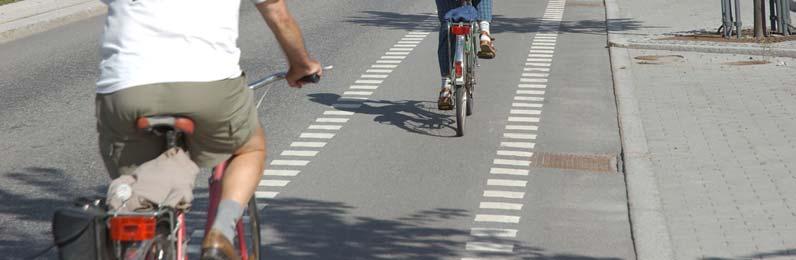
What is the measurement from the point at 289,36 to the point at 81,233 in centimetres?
106

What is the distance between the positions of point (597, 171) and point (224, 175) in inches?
211

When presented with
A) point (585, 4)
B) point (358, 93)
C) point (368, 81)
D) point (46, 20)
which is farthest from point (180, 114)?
point (585, 4)

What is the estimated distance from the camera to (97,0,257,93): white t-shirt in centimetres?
432

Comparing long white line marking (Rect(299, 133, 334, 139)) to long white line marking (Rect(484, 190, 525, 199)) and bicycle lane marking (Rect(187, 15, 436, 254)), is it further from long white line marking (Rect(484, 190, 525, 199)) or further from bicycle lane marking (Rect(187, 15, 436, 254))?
long white line marking (Rect(484, 190, 525, 199))

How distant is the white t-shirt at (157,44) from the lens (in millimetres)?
4320

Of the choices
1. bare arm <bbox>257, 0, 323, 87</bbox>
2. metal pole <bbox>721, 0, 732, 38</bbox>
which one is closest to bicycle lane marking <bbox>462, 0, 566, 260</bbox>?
metal pole <bbox>721, 0, 732, 38</bbox>

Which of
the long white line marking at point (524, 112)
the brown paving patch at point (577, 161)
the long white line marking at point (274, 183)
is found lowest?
the long white line marking at point (524, 112)

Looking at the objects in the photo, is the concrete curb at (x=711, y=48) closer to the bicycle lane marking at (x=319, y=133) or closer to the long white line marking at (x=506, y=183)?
the bicycle lane marking at (x=319, y=133)

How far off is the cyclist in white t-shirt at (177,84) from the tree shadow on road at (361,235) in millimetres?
2760

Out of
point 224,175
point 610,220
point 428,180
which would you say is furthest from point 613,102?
point 224,175

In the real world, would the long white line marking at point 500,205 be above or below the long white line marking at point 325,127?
above

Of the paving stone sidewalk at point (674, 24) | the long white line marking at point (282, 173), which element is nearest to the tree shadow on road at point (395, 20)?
the paving stone sidewalk at point (674, 24)

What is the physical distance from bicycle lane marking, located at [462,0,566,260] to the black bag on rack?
3.36 meters

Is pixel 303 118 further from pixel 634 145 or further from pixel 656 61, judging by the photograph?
pixel 656 61
